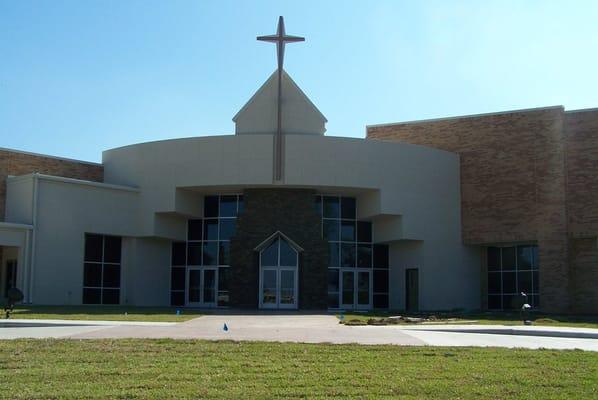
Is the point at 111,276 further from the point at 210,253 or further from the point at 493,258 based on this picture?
the point at 493,258

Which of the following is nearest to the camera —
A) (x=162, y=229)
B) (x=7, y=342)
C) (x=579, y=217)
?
(x=7, y=342)

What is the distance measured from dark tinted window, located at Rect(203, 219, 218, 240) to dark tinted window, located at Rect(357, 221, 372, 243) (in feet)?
24.5

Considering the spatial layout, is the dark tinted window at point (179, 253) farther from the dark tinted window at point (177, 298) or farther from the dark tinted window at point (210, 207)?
the dark tinted window at point (210, 207)

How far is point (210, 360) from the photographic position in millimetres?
12602

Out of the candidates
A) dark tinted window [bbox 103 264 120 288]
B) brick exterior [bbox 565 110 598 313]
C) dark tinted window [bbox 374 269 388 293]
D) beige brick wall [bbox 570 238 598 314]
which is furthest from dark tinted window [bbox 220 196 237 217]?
beige brick wall [bbox 570 238 598 314]

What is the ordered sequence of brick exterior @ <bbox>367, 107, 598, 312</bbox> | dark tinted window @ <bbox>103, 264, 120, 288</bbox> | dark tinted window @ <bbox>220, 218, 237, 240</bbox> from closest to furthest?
Answer: brick exterior @ <bbox>367, 107, 598, 312</bbox>, dark tinted window @ <bbox>103, 264, 120, 288</bbox>, dark tinted window @ <bbox>220, 218, 237, 240</bbox>

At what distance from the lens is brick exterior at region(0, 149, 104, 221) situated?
119 feet

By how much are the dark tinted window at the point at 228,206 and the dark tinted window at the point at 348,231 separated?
563 centimetres

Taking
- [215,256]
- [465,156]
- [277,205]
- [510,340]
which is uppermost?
[465,156]

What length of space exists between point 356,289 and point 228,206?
311 inches

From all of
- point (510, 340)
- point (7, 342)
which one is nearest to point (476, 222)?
point (510, 340)

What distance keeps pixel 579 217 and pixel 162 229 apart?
20.6 m

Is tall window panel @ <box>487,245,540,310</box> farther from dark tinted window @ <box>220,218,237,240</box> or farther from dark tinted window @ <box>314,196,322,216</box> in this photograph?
dark tinted window @ <box>220,218,237,240</box>

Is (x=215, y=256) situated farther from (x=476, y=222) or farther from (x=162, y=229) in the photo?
(x=476, y=222)
